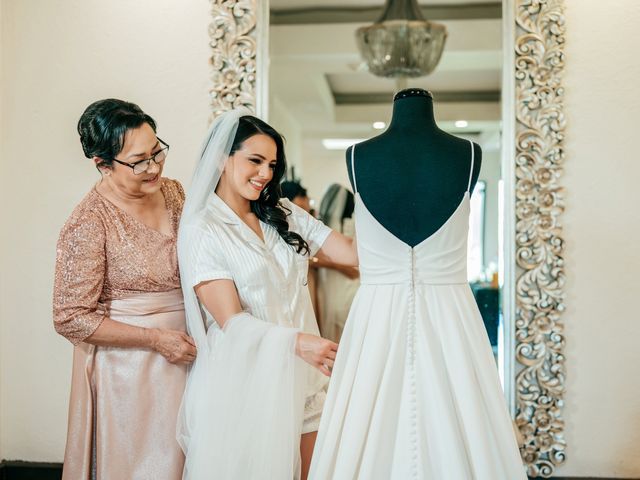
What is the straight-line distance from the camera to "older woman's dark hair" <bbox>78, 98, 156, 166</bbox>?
6.07ft

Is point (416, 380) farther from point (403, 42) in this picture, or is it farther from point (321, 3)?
point (321, 3)

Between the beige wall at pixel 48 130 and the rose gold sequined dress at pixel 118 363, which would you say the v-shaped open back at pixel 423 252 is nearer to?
the rose gold sequined dress at pixel 118 363

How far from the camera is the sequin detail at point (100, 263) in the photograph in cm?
180

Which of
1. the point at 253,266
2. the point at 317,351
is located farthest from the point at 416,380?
the point at 253,266

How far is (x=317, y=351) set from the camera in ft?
5.37

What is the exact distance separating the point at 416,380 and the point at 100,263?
0.93 meters

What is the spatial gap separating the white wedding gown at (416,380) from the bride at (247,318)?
157 millimetres

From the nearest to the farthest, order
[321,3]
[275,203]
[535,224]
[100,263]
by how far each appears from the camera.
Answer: [100,263] < [275,203] < [535,224] < [321,3]

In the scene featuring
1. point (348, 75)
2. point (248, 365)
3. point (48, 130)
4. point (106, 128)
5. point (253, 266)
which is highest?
point (348, 75)

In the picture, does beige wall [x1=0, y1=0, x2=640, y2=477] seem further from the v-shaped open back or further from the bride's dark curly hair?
the v-shaped open back

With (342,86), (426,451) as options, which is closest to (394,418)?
(426,451)

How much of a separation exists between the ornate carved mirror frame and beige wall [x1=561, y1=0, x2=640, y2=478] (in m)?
0.07

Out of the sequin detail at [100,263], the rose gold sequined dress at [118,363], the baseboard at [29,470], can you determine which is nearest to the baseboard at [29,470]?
the baseboard at [29,470]

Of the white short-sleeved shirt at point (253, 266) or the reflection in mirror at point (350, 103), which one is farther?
the reflection in mirror at point (350, 103)
